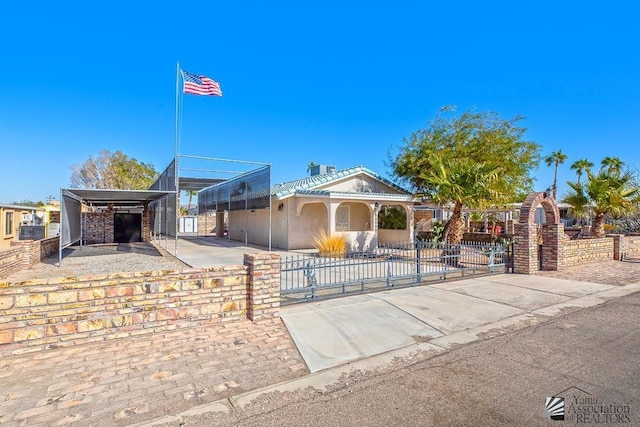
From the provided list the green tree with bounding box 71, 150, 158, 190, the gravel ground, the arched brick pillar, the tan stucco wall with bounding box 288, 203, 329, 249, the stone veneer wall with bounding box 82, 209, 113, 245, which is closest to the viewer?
the gravel ground

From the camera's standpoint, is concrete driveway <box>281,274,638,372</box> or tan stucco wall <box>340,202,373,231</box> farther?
tan stucco wall <box>340,202,373,231</box>

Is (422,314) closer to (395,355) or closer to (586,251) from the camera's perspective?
(395,355)

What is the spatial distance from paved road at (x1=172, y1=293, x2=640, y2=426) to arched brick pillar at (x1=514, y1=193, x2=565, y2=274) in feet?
19.7

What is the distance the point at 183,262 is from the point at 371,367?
912 centimetres

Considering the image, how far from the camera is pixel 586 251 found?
1248 centimetres

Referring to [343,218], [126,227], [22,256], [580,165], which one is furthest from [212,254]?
[580,165]

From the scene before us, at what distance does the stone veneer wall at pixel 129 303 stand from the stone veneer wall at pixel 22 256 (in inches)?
229

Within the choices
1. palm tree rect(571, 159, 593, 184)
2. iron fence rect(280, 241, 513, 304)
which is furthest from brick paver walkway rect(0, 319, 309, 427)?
palm tree rect(571, 159, 593, 184)

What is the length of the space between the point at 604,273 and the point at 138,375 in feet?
42.6

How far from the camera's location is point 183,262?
1147 cm

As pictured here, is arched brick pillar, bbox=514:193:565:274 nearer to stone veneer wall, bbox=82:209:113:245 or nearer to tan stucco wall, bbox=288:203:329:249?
tan stucco wall, bbox=288:203:329:249

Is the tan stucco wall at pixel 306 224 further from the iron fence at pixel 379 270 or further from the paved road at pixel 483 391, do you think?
the paved road at pixel 483 391

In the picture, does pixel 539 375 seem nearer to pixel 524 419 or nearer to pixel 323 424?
pixel 524 419

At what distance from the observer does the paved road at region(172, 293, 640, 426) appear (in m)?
2.99
